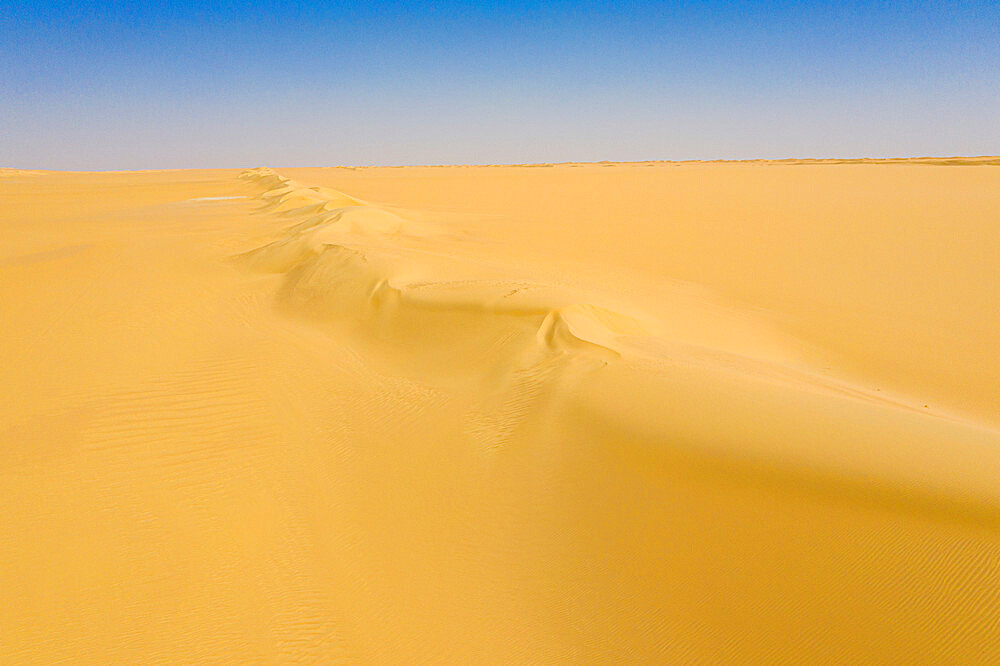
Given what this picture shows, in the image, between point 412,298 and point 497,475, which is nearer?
point 497,475

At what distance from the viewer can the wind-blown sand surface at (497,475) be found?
2.19m

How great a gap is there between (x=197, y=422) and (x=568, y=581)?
8.66 ft

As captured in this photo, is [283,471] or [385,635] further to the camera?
[283,471]

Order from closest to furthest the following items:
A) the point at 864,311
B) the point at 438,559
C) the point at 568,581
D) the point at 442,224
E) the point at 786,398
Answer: the point at 568,581
the point at 438,559
the point at 786,398
the point at 864,311
the point at 442,224

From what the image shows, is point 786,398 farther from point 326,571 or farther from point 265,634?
point 265,634

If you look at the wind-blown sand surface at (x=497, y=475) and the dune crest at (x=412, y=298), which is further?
the dune crest at (x=412, y=298)

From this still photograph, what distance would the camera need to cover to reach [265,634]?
227 centimetres

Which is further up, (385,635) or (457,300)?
(457,300)

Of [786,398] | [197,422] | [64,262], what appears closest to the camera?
[786,398]

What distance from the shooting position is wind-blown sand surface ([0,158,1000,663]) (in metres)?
2.19

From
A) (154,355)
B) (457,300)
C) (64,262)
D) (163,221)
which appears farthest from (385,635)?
(163,221)

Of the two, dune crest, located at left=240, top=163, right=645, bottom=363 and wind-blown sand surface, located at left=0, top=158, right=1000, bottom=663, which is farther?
dune crest, located at left=240, top=163, right=645, bottom=363

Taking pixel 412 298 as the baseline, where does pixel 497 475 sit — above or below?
below

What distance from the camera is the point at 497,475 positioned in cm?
311
